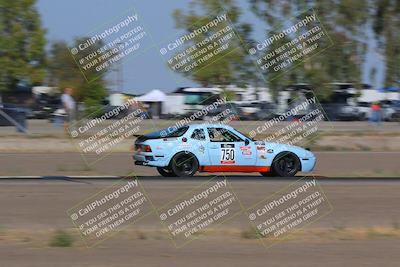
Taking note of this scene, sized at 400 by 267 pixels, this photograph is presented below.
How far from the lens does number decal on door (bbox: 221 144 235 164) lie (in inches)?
635

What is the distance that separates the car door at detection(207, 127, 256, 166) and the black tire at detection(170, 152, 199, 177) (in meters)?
0.37

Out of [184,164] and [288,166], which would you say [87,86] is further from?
[288,166]

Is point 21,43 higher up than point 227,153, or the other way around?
point 21,43

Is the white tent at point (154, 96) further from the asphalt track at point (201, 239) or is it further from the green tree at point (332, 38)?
the asphalt track at point (201, 239)

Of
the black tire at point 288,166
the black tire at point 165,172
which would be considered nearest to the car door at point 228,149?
the black tire at point 288,166

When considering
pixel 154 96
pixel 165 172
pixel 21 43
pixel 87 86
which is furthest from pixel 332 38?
pixel 21 43

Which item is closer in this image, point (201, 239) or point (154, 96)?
point (201, 239)

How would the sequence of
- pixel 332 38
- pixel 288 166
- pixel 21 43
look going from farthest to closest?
pixel 21 43 < pixel 332 38 < pixel 288 166

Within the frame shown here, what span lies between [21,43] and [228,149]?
148ft

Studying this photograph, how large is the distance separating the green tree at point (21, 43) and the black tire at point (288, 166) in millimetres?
42140

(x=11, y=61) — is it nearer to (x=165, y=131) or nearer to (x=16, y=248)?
(x=165, y=131)

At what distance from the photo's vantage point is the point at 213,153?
52.7ft

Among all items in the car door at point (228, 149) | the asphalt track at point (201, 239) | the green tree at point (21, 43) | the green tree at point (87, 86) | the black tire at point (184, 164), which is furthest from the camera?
the green tree at point (21, 43)

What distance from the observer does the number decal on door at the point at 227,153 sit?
16141mm
